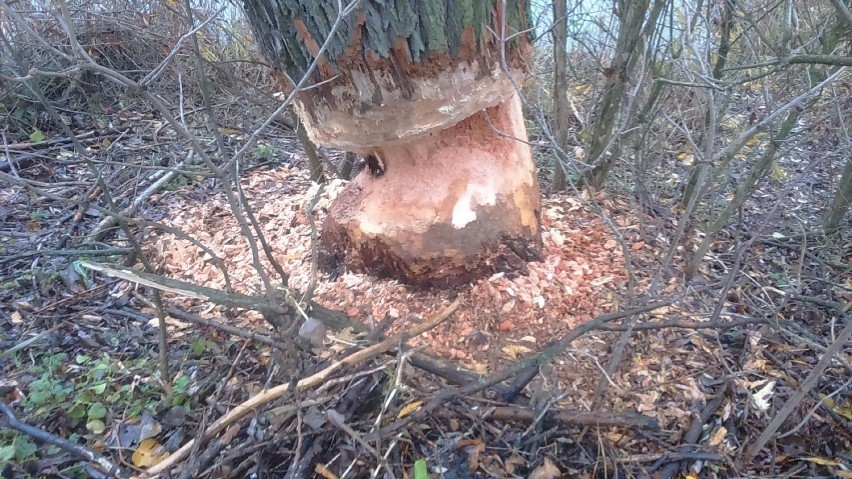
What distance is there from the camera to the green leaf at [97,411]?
1.81 m

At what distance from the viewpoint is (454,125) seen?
2068 millimetres

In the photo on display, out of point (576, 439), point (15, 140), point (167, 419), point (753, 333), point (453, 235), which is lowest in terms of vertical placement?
point (753, 333)

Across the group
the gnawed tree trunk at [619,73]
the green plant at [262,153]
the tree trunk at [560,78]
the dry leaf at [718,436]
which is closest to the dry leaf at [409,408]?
the dry leaf at [718,436]

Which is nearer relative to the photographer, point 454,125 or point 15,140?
point 454,125

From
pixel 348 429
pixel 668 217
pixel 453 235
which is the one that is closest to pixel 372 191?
pixel 453 235

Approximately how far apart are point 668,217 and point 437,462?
186cm

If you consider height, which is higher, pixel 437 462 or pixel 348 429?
pixel 348 429

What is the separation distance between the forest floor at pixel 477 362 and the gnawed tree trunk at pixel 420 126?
147mm

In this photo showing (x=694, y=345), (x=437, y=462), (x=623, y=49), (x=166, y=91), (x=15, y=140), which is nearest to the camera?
(x=437, y=462)

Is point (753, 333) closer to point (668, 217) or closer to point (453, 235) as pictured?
point (668, 217)

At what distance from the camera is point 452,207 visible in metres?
2.14

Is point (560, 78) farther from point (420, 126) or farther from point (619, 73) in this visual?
point (420, 126)

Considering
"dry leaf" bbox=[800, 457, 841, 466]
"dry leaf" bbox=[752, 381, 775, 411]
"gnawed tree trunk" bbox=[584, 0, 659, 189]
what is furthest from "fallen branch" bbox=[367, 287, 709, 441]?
"gnawed tree trunk" bbox=[584, 0, 659, 189]

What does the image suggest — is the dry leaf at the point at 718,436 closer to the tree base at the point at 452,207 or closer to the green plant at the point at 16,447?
the tree base at the point at 452,207
